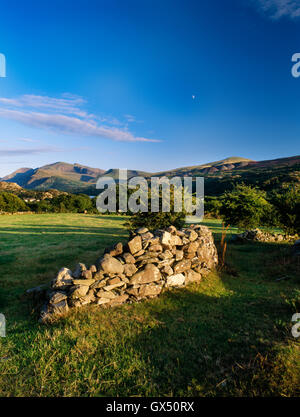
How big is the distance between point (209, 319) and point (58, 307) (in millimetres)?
5105

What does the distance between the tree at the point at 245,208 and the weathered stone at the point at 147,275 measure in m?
8.32

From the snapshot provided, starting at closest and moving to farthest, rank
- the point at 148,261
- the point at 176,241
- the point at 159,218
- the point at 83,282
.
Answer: the point at 83,282
the point at 148,261
the point at 176,241
the point at 159,218

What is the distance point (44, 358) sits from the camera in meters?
4.53

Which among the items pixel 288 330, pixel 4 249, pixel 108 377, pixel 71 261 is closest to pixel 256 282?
pixel 288 330

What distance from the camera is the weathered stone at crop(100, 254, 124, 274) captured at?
7.43 meters

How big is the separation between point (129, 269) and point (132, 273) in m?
0.21

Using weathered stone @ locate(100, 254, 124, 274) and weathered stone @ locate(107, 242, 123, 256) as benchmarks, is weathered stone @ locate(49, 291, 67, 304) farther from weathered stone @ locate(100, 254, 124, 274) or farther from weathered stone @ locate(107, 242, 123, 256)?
weathered stone @ locate(107, 242, 123, 256)

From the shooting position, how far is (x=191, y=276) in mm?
9484

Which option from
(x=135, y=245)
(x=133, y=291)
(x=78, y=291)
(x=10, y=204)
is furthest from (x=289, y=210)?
(x=10, y=204)

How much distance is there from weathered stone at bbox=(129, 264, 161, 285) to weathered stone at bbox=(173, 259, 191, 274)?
3.60ft

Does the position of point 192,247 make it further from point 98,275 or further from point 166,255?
point 98,275

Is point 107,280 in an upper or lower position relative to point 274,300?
upper

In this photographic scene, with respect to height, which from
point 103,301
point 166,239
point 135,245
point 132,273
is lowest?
point 103,301
